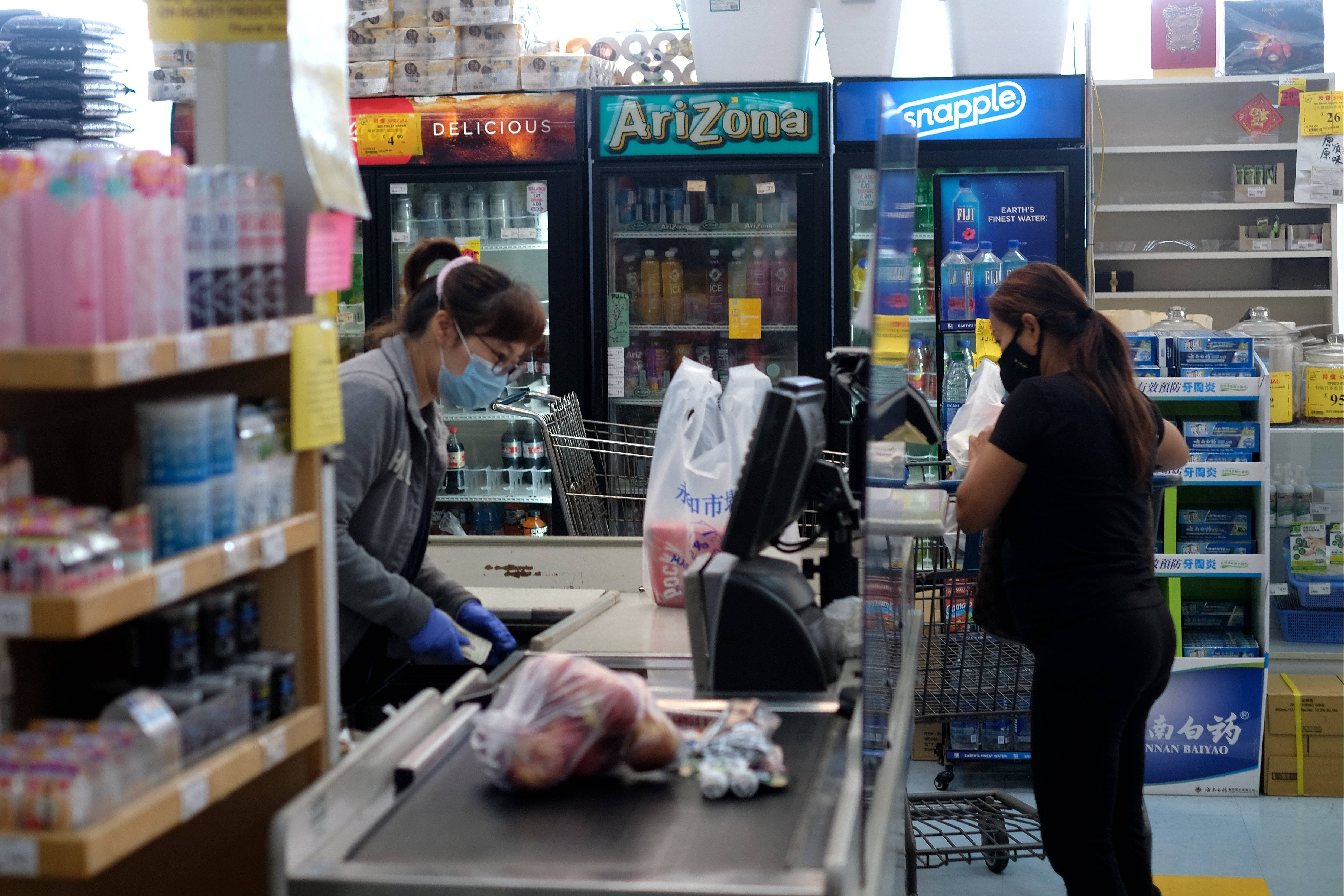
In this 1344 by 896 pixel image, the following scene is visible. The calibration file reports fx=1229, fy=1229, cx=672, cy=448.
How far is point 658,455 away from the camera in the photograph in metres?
2.61

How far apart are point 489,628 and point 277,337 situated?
125cm

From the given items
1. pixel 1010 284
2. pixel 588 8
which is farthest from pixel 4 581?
pixel 588 8

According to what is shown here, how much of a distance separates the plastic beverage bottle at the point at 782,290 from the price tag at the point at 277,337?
3.80 metres

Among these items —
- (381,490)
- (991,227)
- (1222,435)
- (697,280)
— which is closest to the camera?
(381,490)

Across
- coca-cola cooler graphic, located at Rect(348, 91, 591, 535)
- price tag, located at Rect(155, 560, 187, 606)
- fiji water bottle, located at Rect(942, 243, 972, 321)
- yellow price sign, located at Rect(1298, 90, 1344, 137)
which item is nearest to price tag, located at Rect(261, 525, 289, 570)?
price tag, located at Rect(155, 560, 187, 606)

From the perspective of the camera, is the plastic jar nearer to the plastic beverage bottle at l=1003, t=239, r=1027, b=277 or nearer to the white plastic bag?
the plastic beverage bottle at l=1003, t=239, r=1027, b=277

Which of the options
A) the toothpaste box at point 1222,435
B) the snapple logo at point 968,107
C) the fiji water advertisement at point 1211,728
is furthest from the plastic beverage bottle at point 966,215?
the fiji water advertisement at point 1211,728

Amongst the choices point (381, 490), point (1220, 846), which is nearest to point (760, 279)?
point (1220, 846)

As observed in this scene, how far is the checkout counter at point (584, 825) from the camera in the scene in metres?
1.26

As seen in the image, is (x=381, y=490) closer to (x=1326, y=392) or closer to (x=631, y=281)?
(x=631, y=281)

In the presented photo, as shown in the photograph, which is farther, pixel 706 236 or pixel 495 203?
pixel 495 203

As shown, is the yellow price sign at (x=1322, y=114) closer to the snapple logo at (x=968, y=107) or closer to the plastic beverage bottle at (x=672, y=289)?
the snapple logo at (x=968, y=107)

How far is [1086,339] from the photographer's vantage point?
2.69 metres

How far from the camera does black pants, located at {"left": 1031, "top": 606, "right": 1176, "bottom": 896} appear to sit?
2588 millimetres
